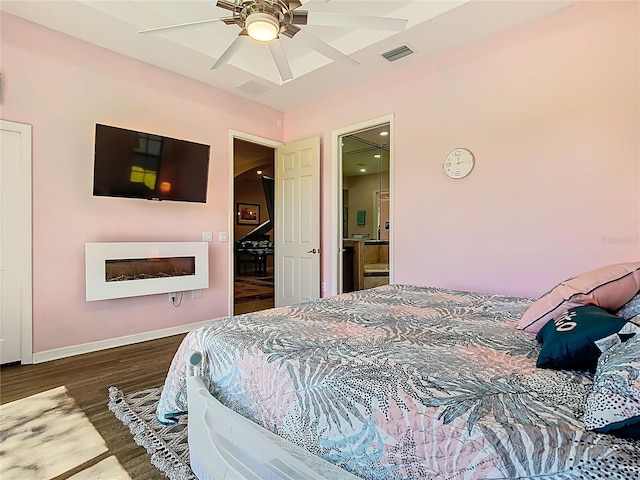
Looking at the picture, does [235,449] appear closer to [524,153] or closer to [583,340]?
[583,340]

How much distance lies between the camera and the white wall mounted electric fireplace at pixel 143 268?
3115 mm

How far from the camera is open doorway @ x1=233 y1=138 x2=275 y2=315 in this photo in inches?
237

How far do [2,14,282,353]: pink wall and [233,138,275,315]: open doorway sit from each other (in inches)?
58.8

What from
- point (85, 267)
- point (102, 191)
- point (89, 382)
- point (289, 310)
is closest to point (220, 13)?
point (102, 191)

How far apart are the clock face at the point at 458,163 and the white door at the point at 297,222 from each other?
5.42 ft

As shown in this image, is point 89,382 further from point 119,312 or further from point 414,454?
point 414,454

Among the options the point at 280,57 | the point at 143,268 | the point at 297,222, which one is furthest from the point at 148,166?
the point at 297,222

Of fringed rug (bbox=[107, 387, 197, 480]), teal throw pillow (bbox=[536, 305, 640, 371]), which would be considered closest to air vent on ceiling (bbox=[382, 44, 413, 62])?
teal throw pillow (bbox=[536, 305, 640, 371])

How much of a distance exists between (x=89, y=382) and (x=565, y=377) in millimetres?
2920

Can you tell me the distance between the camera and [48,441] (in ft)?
5.77

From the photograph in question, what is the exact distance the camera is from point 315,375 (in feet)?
3.45

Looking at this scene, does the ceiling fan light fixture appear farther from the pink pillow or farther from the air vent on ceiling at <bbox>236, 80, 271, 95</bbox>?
the pink pillow

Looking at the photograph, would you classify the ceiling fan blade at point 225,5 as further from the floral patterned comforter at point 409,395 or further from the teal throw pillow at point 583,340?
the teal throw pillow at point 583,340

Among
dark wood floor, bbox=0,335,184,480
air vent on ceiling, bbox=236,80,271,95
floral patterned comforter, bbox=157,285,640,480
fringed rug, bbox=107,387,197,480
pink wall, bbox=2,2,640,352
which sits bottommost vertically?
dark wood floor, bbox=0,335,184,480
